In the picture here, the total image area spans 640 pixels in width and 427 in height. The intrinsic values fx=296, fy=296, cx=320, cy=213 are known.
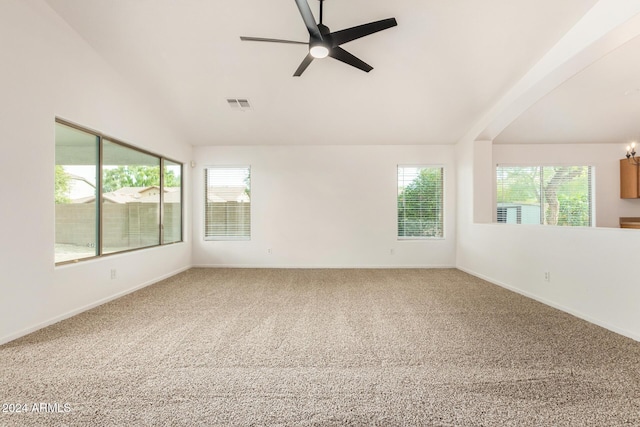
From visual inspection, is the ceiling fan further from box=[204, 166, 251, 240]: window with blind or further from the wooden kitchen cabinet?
the wooden kitchen cabinet

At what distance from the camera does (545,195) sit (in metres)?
5.84

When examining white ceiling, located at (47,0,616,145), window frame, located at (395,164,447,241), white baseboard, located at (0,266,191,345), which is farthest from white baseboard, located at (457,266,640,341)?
white baseboard, located at (0,266,191,345)

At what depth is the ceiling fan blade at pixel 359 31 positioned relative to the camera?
8.35 feet

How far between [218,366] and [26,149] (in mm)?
2637

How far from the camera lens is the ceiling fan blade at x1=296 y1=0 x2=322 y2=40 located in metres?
2.22

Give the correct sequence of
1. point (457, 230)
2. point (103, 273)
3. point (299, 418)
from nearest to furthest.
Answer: point (299, 418)
point (103, 273)
point (457, 230)

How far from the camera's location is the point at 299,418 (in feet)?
5.10

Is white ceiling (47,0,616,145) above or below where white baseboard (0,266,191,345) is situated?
above

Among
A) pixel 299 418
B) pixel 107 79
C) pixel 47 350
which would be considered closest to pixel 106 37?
pixel 107 79

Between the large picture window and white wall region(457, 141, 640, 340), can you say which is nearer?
white wall region(457, 141, 640, 340)

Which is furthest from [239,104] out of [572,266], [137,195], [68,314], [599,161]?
[599,161]

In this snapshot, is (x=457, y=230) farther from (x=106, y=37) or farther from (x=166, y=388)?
(x=106, y=37)

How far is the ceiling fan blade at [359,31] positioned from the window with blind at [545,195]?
4.55 meters

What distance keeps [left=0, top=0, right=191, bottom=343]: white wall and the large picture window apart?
19 centimetres
